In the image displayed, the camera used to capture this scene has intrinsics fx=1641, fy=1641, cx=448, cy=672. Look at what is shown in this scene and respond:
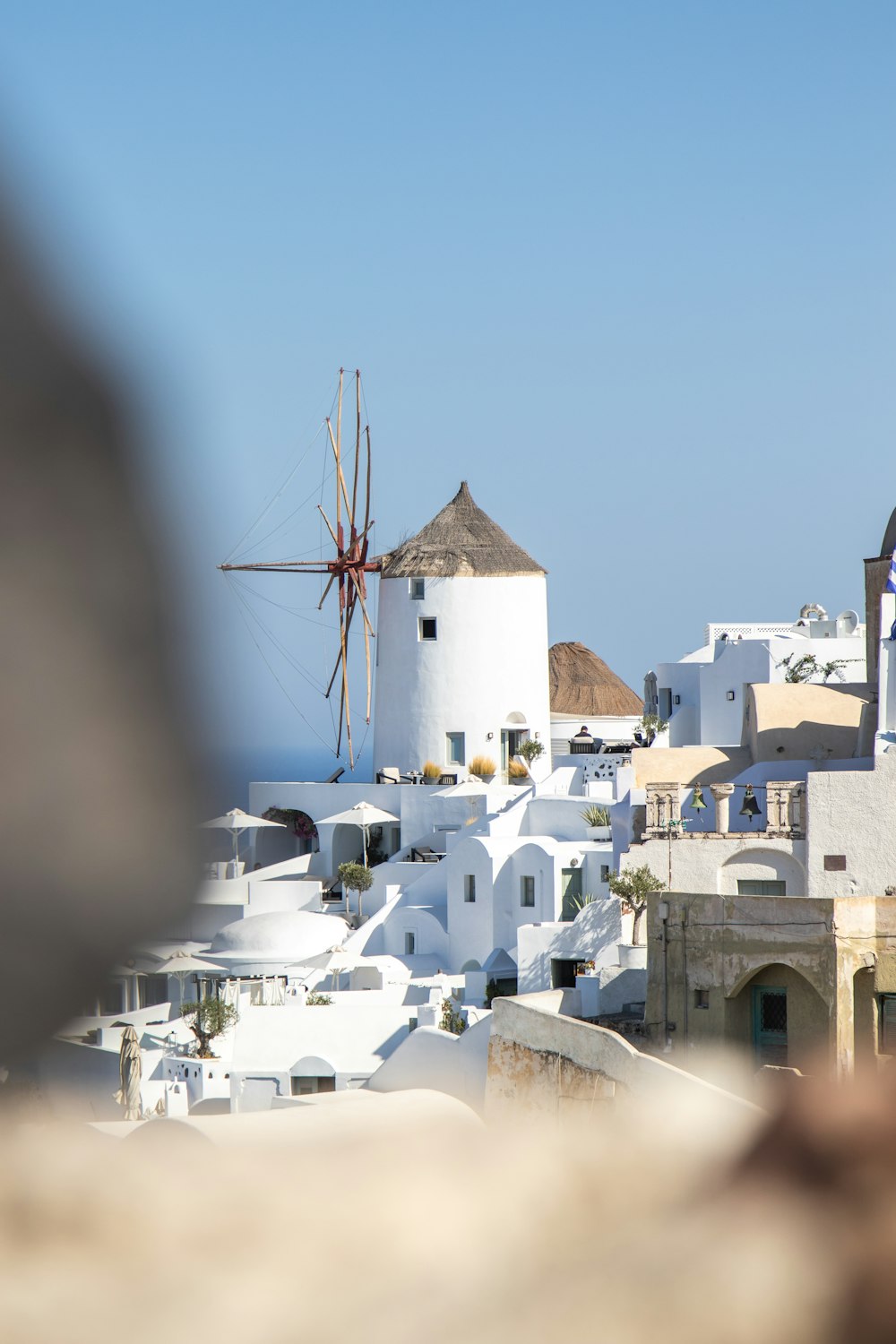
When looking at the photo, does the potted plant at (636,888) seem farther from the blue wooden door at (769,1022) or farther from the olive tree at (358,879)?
the olive tree at (358,879)

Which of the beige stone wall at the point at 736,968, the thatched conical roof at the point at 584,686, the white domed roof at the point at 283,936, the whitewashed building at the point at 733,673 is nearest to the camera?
the beige stone wall at the point at 736,968

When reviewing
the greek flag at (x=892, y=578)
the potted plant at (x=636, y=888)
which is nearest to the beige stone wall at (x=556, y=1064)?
the potted plant at (x=636, y=888)

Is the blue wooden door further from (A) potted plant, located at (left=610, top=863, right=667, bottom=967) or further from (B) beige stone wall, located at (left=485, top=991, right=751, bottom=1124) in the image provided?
(A) potted plant, located at (left=610, top=863, right=667, bottom=967)

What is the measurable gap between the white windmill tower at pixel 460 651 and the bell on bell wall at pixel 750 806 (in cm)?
1182

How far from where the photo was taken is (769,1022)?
1294cm

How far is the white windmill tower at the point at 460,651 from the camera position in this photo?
103ft

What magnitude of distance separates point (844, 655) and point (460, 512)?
29.1ft

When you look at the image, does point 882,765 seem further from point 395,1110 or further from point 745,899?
point 395,1110

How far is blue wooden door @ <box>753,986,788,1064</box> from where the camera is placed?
1281 cm

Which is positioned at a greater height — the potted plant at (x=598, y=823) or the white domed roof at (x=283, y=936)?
the potted plant at (x=598, y=823)

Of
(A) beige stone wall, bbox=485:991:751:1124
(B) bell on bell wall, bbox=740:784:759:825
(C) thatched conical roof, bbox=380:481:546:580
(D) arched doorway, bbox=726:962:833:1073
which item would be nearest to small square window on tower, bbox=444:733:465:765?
(C) thatched conical roof, bbox=380:481:546:580

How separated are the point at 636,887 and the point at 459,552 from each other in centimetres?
1559

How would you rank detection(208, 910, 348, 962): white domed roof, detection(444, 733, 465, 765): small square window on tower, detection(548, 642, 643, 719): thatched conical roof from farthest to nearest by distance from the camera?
detection(548, 642, 643, 719): thatched conical roof < detection(444, 733, 465, 765): small square window on tower < detection(208, 910, 348, 962): white domed roof

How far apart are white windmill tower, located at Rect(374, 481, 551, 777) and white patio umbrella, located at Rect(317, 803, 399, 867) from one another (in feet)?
10.4
